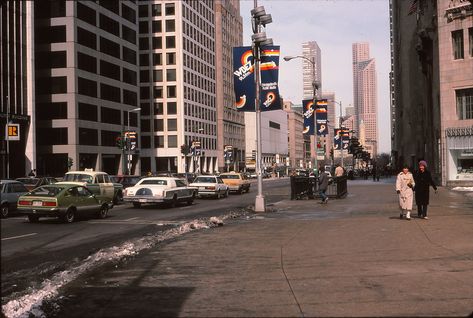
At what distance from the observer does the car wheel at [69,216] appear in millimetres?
18845

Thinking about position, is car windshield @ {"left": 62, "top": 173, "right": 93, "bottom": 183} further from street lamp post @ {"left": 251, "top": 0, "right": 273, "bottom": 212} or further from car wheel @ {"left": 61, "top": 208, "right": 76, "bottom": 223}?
street lamp post @ {"left": 251, "top": 0, "right": 273, "bottom": 212}

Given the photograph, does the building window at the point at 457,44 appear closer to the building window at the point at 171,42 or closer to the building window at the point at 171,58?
the building window at the point at 171,58

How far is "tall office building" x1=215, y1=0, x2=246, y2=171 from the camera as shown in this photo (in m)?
136

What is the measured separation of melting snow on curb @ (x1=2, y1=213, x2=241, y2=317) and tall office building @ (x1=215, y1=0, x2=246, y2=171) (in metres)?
115

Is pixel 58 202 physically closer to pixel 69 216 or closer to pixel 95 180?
pixel 69 216

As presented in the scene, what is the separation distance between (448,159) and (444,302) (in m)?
37.8

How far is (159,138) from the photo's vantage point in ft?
357

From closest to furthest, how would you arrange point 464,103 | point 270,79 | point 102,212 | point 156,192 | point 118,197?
point 102,212 < point 270,79 < point 156,192 < point 118,197 < point 464,103

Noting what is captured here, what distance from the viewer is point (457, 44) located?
41844 millimetres


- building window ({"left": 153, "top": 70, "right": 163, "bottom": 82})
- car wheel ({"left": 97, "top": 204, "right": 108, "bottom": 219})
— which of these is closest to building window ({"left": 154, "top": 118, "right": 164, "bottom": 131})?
building window ({"left": 153, "top": 70, "right": 163, "bottom": 82})

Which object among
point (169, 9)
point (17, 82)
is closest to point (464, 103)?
point (17, 82)

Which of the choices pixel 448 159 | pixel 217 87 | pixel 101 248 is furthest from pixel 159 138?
pixel 101 248

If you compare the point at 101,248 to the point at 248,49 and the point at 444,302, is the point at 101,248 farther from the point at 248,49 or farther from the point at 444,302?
the point at 248,49

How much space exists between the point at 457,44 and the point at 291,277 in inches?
1520
